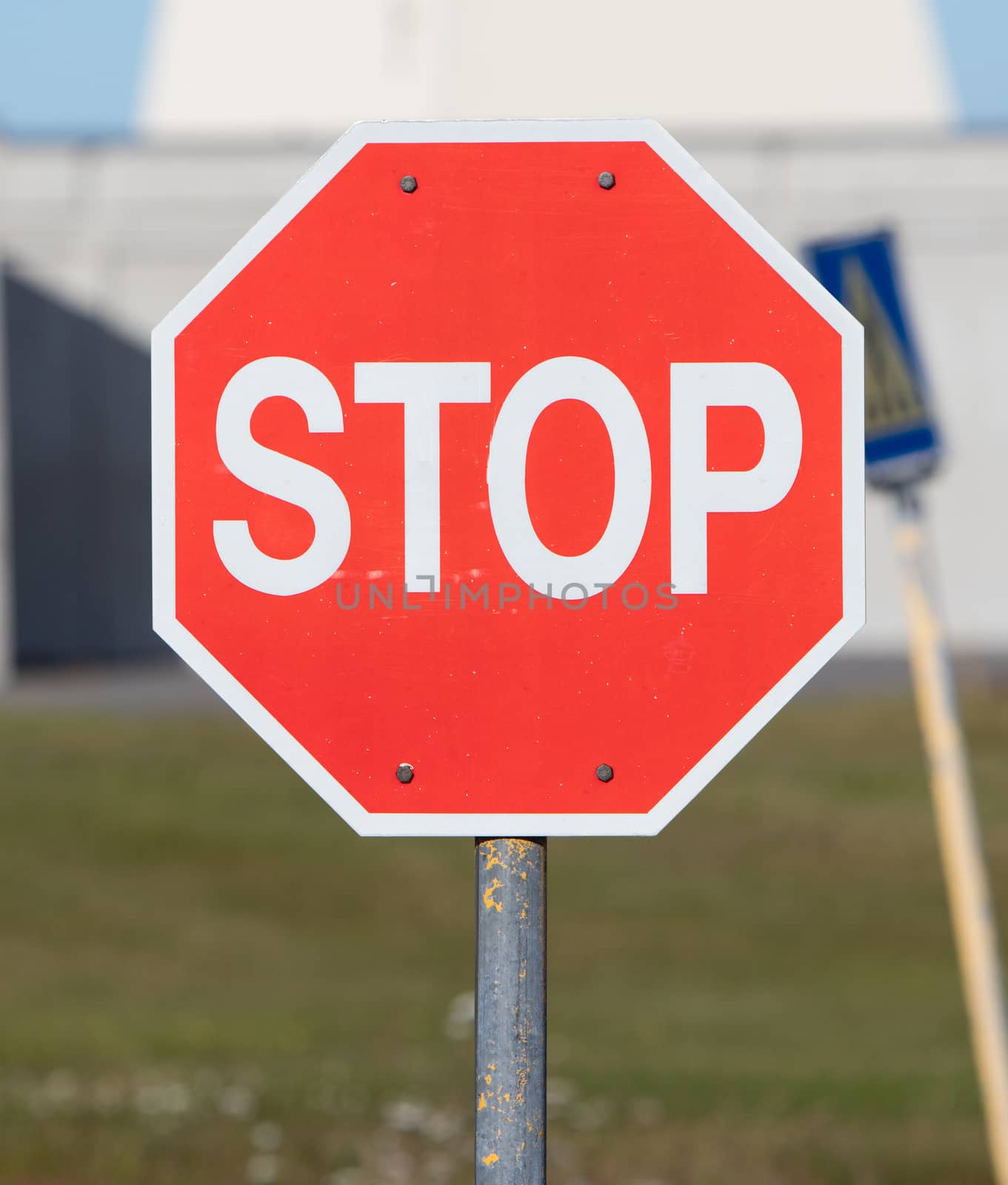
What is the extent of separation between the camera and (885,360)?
365cm

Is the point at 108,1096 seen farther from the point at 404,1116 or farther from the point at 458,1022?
the point at 458,1022

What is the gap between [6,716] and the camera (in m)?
17.2

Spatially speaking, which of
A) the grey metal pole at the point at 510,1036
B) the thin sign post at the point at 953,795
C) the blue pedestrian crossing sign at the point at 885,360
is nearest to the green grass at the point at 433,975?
the thin sign post at the point at 953,795

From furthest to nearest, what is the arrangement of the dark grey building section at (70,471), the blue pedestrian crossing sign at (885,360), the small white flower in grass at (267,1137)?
the dark grey building section at (70,471), the small white flower in grass at (267,1137), the blue pedestrian crossing sign at (885,360)

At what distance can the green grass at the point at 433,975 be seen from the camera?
5254 mm

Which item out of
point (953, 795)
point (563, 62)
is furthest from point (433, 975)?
point (563, 62)

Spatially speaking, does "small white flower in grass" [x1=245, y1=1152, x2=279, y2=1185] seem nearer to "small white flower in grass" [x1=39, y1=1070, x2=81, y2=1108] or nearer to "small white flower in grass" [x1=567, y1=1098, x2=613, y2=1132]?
"small white flower in grass" [x1=39, y1=1070, x2=81, y2=1108]

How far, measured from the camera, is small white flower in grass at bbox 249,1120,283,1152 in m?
5.11

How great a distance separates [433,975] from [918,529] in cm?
651

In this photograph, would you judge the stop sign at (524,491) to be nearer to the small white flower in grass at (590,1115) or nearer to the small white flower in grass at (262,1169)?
the small white flower in grass at (262,1169)

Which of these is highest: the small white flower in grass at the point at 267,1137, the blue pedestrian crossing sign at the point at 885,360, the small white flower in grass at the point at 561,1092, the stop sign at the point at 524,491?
the blue pedestrian crossing sign at the point at 885,360

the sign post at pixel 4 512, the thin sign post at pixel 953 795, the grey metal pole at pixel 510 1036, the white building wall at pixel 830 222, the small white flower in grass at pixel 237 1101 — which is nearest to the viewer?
the grey metal pole at pixel 510 1036

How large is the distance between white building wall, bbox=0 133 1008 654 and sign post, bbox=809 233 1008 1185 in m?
21.3

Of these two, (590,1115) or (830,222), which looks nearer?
(590,1115)
